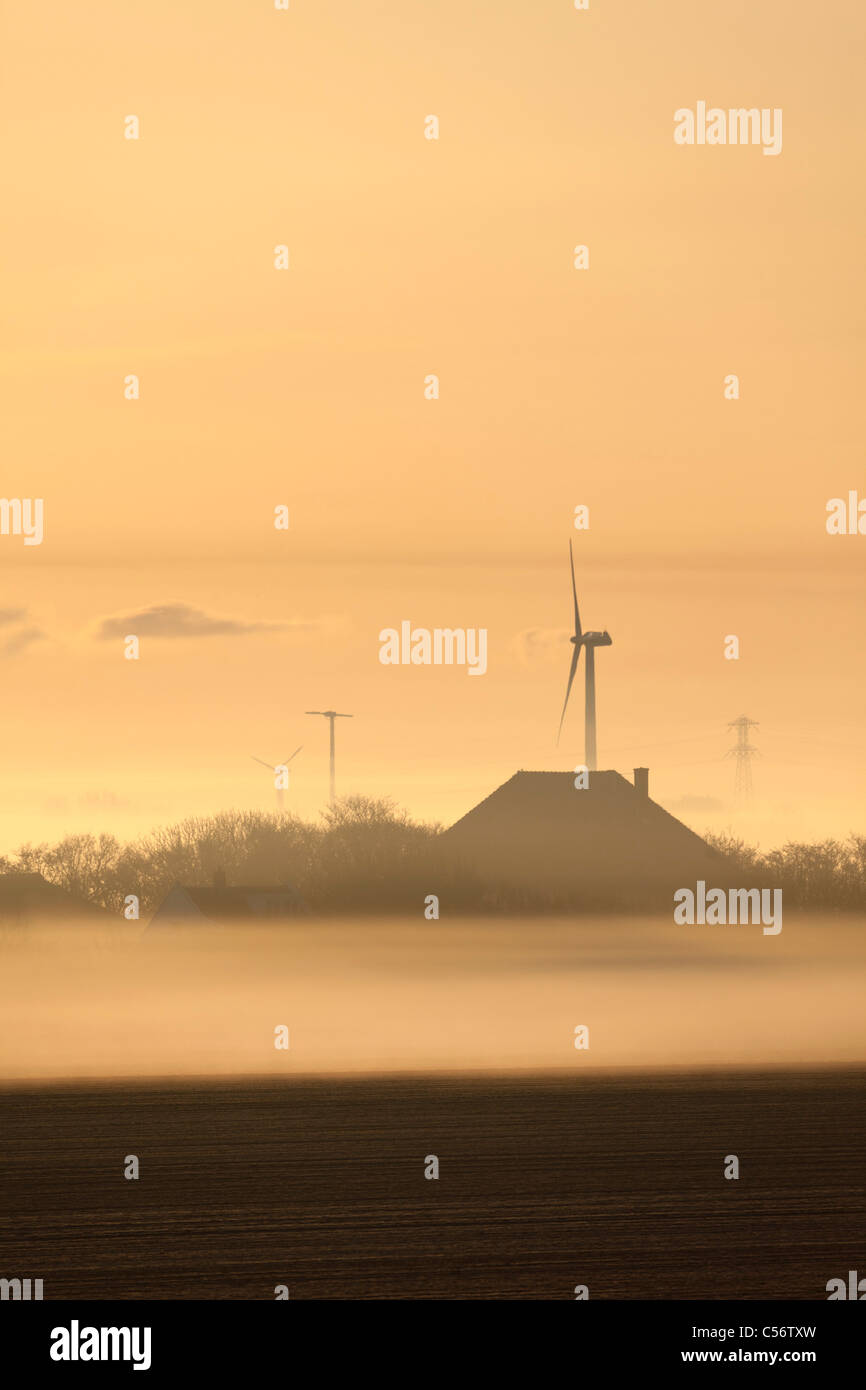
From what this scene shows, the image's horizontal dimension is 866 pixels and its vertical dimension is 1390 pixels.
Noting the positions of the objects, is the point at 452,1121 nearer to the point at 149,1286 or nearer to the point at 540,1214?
the point at 540,1214

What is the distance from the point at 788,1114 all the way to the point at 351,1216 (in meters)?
66.9
